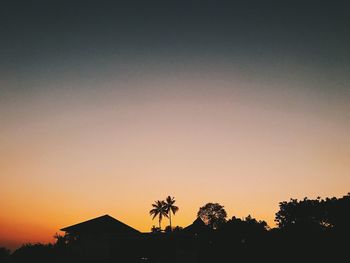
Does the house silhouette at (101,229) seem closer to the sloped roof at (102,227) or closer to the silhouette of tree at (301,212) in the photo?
the sloped roof at (102,227)

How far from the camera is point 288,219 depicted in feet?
245

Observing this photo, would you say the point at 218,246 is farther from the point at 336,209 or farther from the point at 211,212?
the point at 211,212

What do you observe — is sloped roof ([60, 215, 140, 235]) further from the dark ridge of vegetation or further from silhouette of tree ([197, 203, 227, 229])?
silhouette of tree ([197, 203, 227, 229])

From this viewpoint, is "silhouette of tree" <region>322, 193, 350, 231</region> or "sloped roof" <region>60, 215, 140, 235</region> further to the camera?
"silhouette of tree" <region>322, 193, 350, 231</region>

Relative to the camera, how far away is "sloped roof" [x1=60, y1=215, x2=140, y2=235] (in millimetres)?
39500

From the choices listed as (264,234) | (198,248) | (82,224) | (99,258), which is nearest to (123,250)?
(99,258)

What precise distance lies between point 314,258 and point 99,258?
80.9ft

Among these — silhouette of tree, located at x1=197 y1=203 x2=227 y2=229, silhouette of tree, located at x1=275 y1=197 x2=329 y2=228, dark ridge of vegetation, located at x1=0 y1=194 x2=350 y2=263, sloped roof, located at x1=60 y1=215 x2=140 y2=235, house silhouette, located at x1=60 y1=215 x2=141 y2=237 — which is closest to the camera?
dark ridge of vegetation, located at x1=0 y1=194 x2=350 y2=263

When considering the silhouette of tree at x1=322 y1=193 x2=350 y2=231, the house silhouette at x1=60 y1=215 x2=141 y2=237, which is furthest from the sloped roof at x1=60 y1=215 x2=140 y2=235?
the silhouette of tree at x1=322 y1=193 x2=350 y2=231

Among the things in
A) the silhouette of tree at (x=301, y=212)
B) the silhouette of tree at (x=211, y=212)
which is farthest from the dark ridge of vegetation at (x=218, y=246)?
the silhouette of tree at (x=211, y=212)

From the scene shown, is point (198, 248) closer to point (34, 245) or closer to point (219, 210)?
point (34, 245)

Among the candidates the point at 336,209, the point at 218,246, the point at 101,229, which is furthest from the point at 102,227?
the point at 336,209

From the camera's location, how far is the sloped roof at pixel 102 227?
3950cm

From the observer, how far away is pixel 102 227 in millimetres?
Result: 39750
